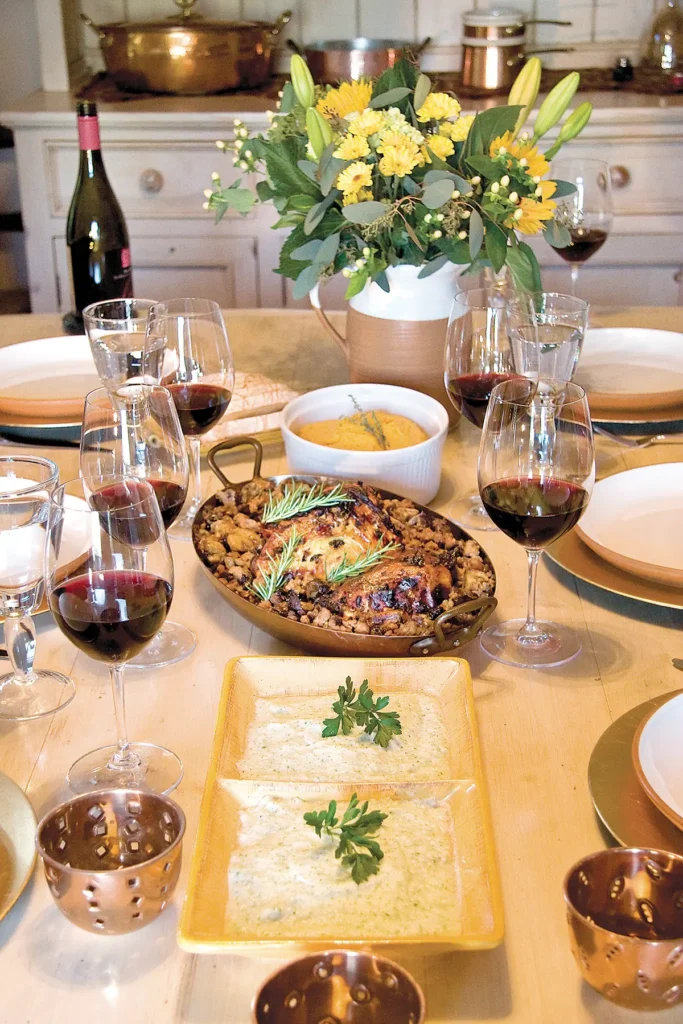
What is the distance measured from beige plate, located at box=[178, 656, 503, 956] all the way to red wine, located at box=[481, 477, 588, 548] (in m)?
0.15

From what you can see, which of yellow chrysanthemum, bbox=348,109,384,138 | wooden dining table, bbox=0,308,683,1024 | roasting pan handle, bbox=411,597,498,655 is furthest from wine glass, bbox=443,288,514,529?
roasting pan handle, bbox=411,597,498,655

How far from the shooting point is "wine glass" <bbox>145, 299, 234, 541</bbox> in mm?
1205

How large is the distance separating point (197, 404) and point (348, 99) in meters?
0.45

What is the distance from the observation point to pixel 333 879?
0.67 m

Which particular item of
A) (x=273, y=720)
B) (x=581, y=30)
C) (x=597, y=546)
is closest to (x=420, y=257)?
(x=597, y=546)

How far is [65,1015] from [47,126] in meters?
2.74

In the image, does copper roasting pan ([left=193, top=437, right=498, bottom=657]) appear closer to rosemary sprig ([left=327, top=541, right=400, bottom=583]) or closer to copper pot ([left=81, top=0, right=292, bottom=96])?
rosemary sprig ([left=327, top=541, right=400, bottom=583])

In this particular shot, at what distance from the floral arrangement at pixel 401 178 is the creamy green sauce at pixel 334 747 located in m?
0.64

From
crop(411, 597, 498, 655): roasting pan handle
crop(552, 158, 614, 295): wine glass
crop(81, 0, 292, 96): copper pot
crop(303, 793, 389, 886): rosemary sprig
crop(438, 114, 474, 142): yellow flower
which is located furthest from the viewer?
crop(81, 0, 292, 96): copper pot

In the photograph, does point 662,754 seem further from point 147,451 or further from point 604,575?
point 147,451

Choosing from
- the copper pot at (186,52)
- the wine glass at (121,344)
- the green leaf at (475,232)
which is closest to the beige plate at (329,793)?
the wine glass at (121,344)

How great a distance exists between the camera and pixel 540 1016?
24.2 inches

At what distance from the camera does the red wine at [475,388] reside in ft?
4.08

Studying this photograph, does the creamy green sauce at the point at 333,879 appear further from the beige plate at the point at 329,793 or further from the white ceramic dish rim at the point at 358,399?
the white ceramic dish rim at the point at 358,399
